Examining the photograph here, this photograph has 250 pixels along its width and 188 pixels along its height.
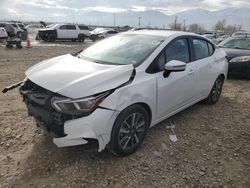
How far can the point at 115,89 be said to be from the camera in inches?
127

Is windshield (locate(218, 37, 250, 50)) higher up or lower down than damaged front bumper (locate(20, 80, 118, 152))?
higher up

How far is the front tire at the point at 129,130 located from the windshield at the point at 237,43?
6897 mm

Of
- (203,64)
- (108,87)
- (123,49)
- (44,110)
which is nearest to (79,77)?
(108,87)

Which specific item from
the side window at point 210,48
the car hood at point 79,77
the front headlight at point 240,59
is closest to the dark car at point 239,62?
the front headlight at point 240,59

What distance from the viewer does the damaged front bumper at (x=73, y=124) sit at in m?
3.04

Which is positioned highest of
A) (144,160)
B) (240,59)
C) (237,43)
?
(237,43)

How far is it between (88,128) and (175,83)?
168 centimetres

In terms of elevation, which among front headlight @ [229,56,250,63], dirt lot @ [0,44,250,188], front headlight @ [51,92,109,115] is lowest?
dirt lot @ [0,44,250,188]

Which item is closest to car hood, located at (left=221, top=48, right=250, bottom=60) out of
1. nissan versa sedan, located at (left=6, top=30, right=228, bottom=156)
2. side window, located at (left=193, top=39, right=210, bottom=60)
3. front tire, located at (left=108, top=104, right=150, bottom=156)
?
side window, located at (left=193, top=39, right=210, bottom=60)

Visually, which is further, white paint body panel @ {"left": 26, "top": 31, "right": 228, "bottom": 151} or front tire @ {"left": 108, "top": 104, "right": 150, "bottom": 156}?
front tire @ {"left": 108, "top": 104, "right": 150, "bottom": 156}

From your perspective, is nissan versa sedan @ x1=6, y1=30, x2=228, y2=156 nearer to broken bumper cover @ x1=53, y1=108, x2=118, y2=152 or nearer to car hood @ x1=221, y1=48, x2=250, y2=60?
broken bumper cover @ x1=53, y1=108, x2=118, y2=152

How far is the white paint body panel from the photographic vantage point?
307 centimetres

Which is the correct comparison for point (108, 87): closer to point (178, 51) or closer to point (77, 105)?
point (77, 105)

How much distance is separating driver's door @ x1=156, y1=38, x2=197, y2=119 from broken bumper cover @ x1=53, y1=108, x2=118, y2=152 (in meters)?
1.01
